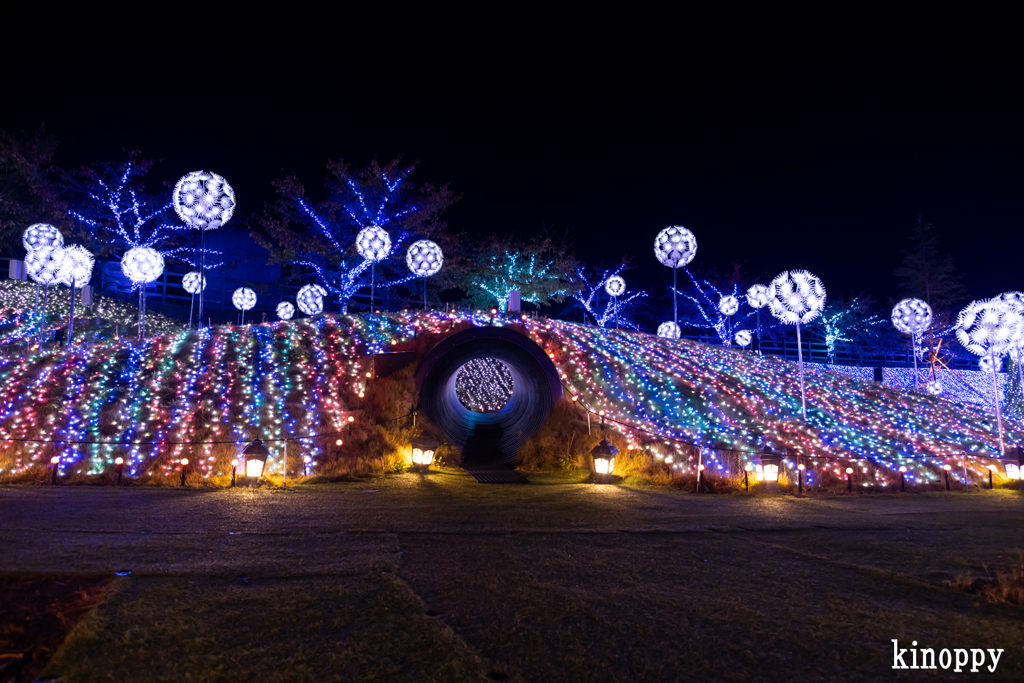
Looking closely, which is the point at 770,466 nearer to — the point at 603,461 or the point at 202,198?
the point at 603,461

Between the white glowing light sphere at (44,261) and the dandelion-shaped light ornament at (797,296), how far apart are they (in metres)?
15.2

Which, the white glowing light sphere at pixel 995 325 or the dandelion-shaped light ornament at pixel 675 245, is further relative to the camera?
the dandelion-shaped light ornament at pixel 675 245

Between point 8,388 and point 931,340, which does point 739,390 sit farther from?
point 931,340

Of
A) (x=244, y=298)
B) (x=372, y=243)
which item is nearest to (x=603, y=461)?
(x=372, y=243)

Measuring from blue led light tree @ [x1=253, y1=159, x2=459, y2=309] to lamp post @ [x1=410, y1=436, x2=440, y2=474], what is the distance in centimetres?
1171

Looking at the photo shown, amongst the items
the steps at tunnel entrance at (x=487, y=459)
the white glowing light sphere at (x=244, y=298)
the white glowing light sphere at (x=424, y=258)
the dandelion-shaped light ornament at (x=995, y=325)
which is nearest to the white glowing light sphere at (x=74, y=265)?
the white glowing light sphere at (x=244, y=298)

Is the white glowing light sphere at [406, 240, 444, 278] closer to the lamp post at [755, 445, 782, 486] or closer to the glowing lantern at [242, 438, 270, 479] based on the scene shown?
the glowing lantern at [242, 438, 270, 479]

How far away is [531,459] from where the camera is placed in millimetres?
11797

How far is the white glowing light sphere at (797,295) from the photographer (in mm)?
11539

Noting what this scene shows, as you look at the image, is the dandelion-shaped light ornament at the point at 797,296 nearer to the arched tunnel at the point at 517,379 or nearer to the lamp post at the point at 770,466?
the lamp post at the point at 770,466

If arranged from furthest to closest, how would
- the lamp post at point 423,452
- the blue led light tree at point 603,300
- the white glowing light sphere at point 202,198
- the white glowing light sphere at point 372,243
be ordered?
1. the blue led light tree at point 603,300
2. the white glowing light sphere at point 372,243
3. the white glowing light sphere at point 202,198
4. the lamp post at point 423,452

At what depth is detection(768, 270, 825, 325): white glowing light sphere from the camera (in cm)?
1154

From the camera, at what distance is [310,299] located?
19.6 m

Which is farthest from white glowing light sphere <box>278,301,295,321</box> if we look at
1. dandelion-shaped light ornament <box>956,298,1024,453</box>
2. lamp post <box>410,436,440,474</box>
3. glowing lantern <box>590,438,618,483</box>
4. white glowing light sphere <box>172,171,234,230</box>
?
dandelion-shaped light ornament <box>956,298,1024,453</box>
